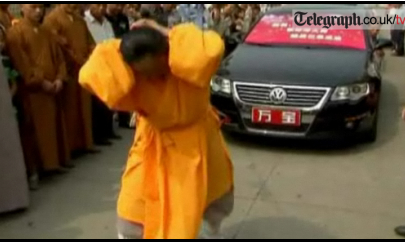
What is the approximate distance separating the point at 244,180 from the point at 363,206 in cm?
113

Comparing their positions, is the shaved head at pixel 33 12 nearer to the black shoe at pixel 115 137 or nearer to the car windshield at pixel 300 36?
the black shoe at pixel 115 137

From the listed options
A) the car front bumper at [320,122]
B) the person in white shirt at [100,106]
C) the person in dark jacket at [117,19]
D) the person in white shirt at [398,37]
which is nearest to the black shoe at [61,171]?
the person in white shirt at [100,106]

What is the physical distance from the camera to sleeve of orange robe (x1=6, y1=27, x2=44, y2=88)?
18.5 feet

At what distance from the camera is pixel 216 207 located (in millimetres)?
4043

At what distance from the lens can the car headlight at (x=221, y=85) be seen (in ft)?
23.9

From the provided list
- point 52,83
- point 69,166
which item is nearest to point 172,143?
point 52,83

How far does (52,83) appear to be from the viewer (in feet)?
19.7

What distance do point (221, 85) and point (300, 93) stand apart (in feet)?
2.84

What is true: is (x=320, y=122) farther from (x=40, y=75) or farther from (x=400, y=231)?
(x=40, y=75)

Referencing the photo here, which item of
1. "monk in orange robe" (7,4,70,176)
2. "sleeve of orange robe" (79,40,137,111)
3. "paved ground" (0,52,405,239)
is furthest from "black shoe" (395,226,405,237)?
"monk in orange robe" (7,4,70,176)

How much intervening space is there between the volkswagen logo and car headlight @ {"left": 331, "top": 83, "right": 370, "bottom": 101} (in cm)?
49

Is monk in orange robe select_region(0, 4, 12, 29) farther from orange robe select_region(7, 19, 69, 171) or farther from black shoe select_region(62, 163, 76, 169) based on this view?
black shoe select_region(62, 163, 76, 169)

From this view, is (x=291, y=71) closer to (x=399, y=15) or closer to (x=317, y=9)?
(x=317, y=9)

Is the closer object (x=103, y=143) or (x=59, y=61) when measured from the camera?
(x=59, y=61)
